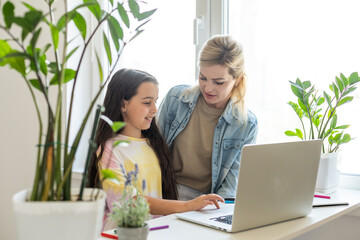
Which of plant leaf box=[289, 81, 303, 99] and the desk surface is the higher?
plant leaf box=[289, 81, 303, 99]

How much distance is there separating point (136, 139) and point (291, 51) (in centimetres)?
94

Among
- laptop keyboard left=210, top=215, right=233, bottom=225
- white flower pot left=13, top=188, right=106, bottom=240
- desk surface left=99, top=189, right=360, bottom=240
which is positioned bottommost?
desk surface left=99, top=189, right=360, bottom=240

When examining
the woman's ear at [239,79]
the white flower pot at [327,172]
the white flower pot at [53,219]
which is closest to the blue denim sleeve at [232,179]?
the woman's ear at [239,79]

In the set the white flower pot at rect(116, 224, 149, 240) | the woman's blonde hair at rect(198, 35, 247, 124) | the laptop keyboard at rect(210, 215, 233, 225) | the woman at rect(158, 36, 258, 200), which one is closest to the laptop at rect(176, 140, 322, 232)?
the laptop keyboard at rect(210, 215, 233, 225)

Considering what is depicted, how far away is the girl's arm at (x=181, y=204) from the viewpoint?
1648mm

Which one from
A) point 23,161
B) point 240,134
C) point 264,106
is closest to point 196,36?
point 264,106

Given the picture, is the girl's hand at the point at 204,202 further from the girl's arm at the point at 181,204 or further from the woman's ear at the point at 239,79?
the woman's ear at the point at 239,79

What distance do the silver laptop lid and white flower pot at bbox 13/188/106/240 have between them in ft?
1.78

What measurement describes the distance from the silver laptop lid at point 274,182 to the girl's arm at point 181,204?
213 mm

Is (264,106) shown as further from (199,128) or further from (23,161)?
(23,161)

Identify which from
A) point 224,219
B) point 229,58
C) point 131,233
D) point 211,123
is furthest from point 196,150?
point 131,233

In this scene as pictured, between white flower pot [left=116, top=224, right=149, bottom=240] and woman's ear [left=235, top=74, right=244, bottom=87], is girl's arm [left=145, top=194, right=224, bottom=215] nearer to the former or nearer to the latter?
white flower pot [left=116, top=224, right=149, bottom=240]

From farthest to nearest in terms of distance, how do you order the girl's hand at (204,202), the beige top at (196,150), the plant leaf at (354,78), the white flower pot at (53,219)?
1. the beige top at (196,150)
2. the plant leaf at (354,78)
3. the girl's hand at (204,202)
4. the white flower pot at (53,219)

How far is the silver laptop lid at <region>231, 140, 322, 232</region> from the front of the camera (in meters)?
1.40
